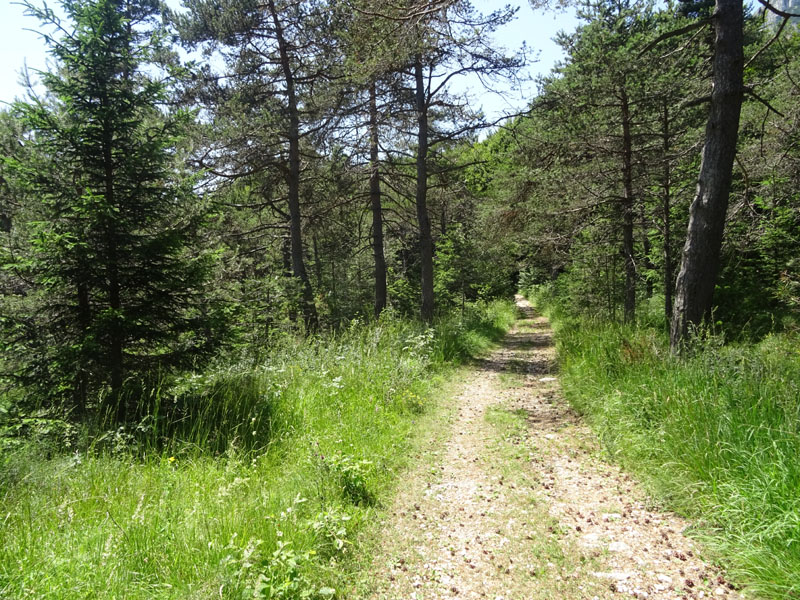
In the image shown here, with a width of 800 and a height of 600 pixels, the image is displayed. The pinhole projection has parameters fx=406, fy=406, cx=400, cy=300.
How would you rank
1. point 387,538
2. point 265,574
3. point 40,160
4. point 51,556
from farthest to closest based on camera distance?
point 40,160 → point 387,538 → point 265,574 → point 51,556

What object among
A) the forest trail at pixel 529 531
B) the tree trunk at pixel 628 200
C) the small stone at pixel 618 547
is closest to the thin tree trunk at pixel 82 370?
the forest trail at pixel 529 531

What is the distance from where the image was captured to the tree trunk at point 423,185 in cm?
1130

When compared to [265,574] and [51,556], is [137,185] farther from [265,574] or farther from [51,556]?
[265,574]

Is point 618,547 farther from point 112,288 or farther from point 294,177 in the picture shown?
point 294,177

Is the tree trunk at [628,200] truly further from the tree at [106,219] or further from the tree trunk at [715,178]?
the tree at [106,219]

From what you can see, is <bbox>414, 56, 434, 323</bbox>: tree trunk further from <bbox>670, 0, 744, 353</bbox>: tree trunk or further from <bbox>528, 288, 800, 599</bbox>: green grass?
<bbox>528, 288, 800, 599</bbox>: green grass

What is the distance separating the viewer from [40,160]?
4988 mm

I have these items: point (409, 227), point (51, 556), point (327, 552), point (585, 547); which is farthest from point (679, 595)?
point (409, 227)

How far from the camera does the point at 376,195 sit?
1370 centimetres

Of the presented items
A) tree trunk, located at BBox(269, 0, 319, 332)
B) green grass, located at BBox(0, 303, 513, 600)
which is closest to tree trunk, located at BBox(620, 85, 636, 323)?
green grass, located at BBox(0, 303, 513, 600)

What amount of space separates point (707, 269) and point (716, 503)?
3.55 metres

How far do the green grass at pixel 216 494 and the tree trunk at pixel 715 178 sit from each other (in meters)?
4.10

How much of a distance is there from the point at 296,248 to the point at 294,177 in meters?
2.28

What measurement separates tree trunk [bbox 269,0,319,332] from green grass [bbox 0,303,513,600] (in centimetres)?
702
